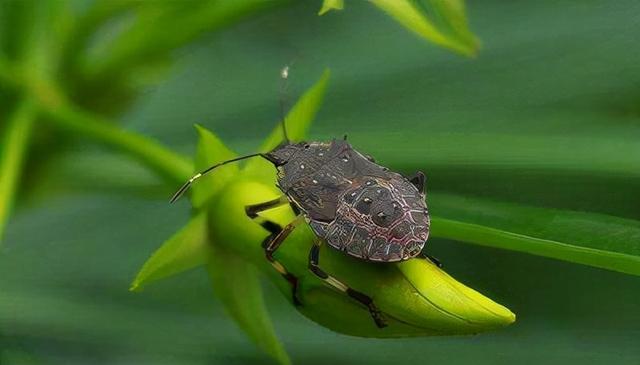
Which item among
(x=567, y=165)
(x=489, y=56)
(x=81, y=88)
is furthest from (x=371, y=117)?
(x=81, y=88)

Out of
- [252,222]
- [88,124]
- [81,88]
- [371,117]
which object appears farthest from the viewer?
[371,117]

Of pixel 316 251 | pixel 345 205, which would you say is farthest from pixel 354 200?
pixel 316 251

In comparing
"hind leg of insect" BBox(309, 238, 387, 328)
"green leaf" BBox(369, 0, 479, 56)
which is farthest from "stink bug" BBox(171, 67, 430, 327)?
"green leaf" BBox(369, 0, 479, 56)

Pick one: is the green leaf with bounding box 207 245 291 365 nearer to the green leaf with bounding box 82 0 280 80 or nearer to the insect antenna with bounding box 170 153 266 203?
the insect antenna with bounding box 170 153 266 203

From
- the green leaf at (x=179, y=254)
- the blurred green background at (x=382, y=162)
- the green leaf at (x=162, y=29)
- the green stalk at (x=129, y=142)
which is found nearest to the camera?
the green leaf at (x=179, y=254)

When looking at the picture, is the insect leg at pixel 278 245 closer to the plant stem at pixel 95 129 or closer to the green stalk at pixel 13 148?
the plant stem at pixel 95 129

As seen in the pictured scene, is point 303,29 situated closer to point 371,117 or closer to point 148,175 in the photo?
point 371,117

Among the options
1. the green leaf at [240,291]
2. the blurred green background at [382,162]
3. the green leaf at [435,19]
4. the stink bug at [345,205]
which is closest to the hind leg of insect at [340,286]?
the stink bug at [345,205]

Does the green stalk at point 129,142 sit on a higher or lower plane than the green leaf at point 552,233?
lower
